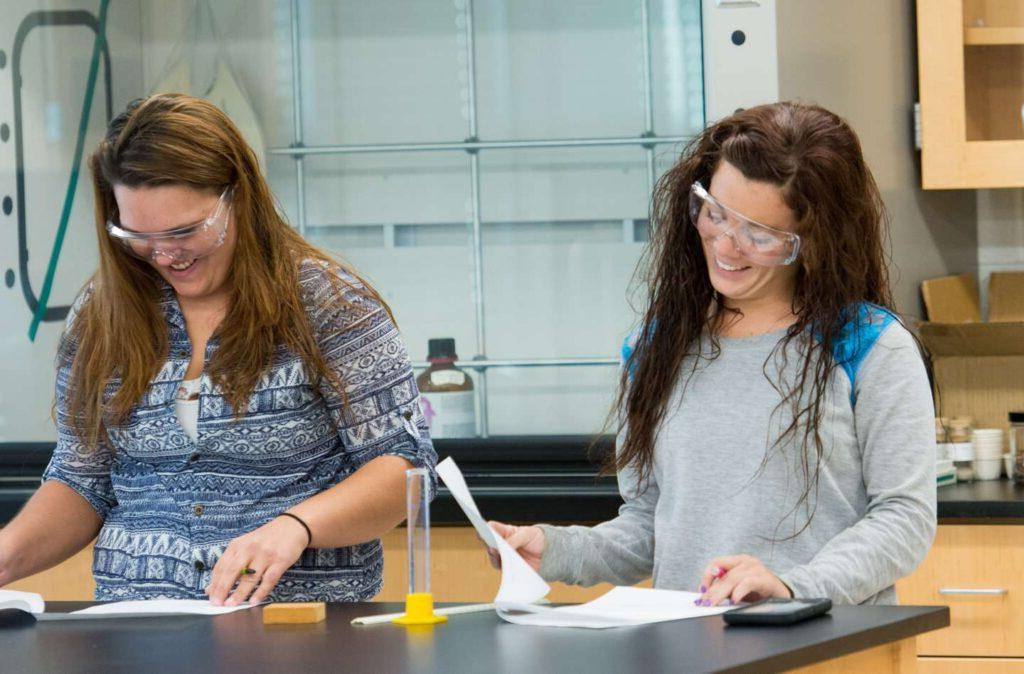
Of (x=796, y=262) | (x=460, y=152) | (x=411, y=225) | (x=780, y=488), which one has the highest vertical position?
(x=460, y=152)

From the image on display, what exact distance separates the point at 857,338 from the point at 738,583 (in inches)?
12.3

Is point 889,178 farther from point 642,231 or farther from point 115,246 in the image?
point 115,246

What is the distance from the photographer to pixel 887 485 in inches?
55.8

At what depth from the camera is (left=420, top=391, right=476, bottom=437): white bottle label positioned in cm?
230

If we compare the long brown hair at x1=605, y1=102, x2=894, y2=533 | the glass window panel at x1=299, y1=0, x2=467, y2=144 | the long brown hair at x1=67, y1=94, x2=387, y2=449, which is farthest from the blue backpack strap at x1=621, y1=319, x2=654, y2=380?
the glass window panel at x1=299, y1=0, x2=467, y2=144

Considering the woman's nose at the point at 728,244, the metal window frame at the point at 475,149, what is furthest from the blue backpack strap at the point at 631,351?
the metal window frame at the point at 475,149

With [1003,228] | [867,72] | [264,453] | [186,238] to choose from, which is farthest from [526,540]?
[1003,228]

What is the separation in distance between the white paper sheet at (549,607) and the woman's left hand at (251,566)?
258 millimetres

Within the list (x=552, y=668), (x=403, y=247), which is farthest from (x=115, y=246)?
(x=552, y=668)

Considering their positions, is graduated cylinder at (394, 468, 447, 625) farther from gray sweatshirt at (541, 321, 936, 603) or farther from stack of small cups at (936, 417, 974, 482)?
stack of small cups at (936, 417, 974, 482)

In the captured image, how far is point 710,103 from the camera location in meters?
2.09

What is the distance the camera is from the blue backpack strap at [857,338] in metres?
1.47

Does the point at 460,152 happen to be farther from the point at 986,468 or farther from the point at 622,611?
the point at 622,611

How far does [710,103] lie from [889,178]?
575 mm
